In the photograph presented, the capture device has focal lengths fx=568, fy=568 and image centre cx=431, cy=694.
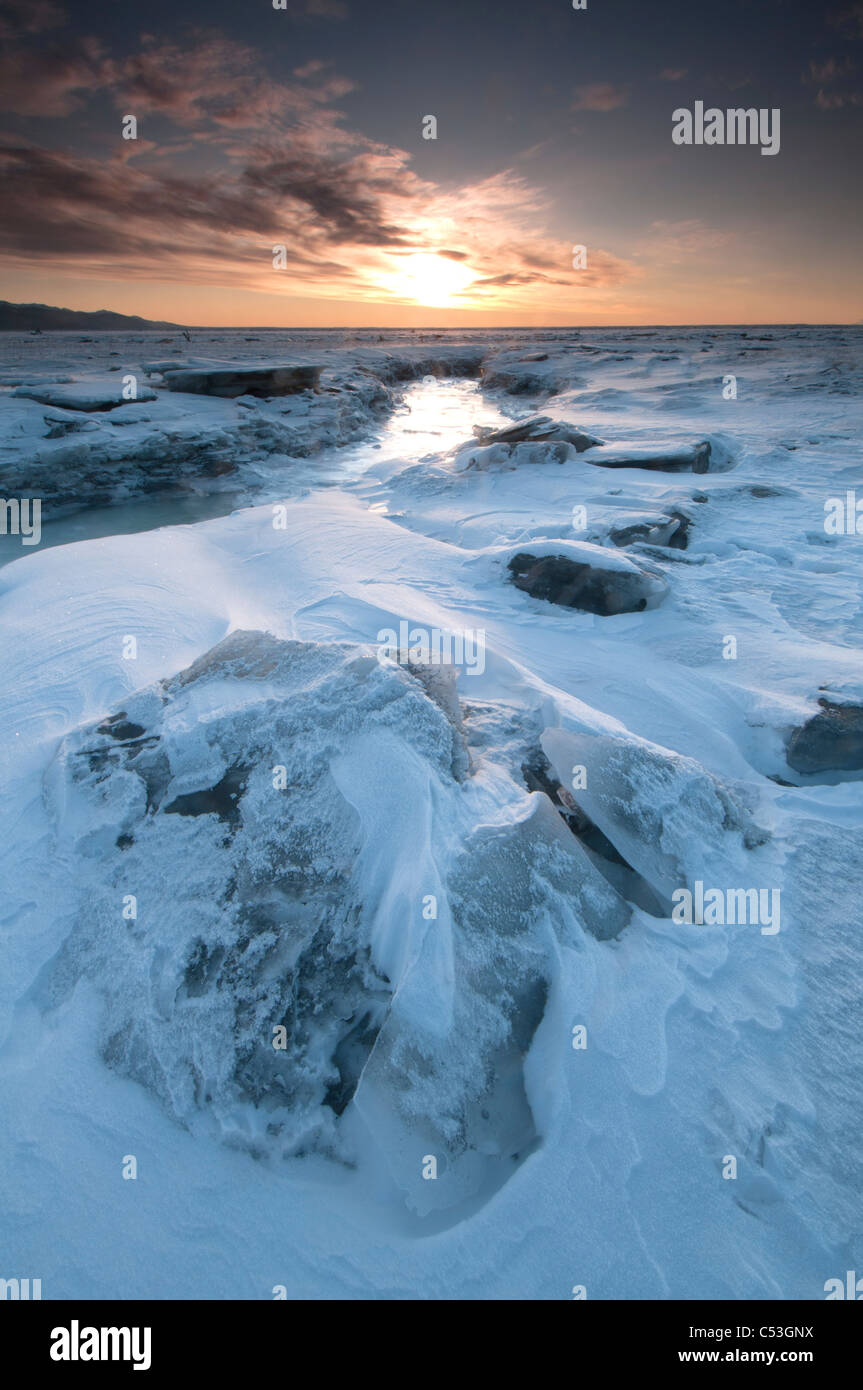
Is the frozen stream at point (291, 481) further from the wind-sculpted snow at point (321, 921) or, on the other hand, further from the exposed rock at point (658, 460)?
the wind-sculpted snow at point (321, 921)

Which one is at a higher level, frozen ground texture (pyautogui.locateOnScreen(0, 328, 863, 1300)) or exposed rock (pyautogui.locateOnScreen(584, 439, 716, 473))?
exposed rock (pyautogui.locateOnScreen(584, 439, 716, 473))

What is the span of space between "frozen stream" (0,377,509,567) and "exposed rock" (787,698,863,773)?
9.81 m

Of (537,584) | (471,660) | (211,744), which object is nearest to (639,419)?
(537,584)

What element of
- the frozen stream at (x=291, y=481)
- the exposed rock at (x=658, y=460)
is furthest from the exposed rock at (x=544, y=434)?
the frozen stream at (x=291, y=481)

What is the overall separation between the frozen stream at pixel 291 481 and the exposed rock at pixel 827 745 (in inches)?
386

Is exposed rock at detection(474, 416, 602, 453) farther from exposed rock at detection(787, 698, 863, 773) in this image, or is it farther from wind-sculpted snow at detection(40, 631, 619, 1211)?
wind-sculpted snow at detection(40, 631, 619, 1211)

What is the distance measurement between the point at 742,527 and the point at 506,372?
24135 millimetres

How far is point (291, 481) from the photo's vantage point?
1239 centimetres

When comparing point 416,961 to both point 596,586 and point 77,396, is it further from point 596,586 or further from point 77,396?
point 77,396

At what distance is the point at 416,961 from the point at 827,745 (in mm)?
3081

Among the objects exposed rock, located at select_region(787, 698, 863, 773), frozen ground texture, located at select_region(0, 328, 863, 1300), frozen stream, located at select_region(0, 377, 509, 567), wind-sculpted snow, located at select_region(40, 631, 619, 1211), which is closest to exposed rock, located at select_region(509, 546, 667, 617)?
frozen ground texture, located at select_region(0, 328, 863, 1300)

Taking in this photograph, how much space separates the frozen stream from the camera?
10.0 metres

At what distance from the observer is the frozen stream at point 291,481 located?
32.8 ft

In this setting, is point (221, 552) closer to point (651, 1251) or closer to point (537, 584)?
point (537, 584)
